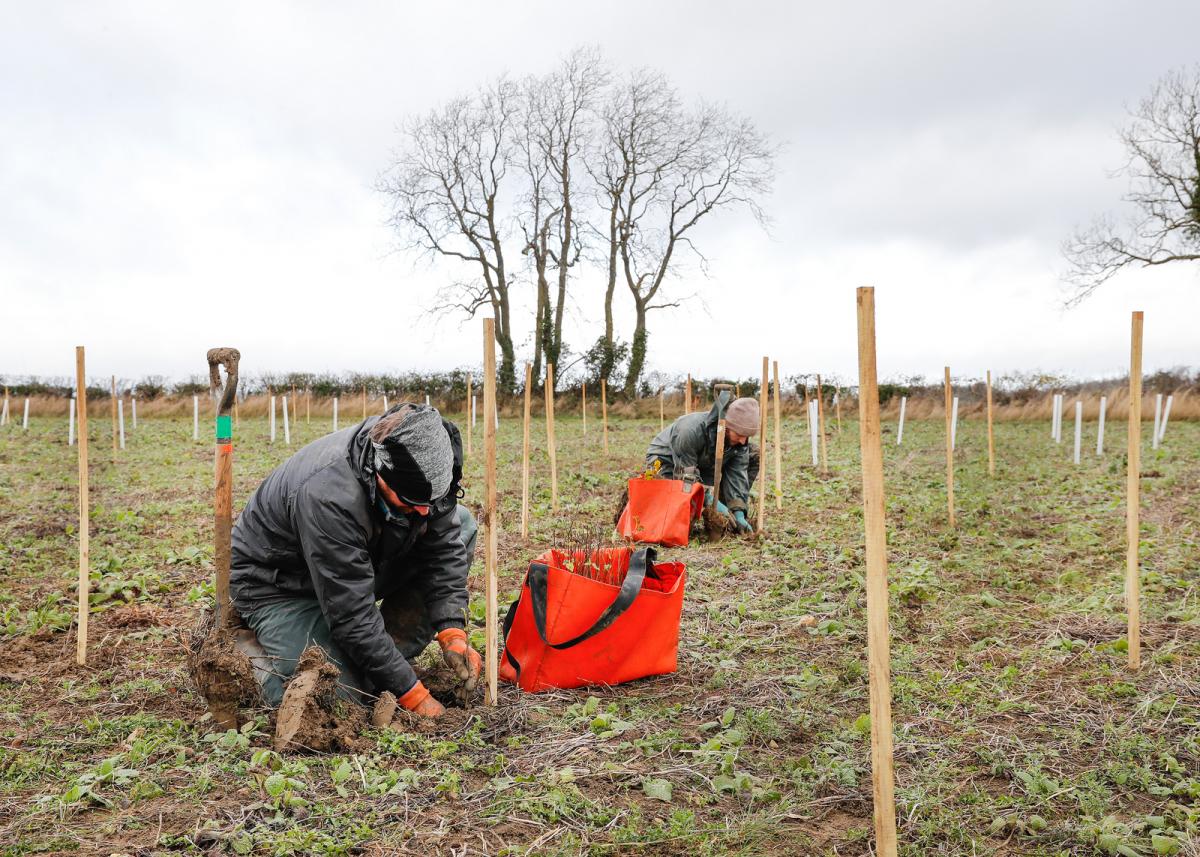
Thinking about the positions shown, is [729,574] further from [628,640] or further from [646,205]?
[646,205]

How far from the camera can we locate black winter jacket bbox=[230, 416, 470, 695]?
286 cm

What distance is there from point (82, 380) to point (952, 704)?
4.06 meters

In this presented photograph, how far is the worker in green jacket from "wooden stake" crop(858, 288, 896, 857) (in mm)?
4522

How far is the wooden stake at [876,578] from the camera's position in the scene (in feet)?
6.02

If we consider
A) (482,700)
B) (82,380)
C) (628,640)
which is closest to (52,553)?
(82,380)

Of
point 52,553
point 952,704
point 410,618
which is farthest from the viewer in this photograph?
point 52,553

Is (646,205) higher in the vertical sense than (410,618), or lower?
higher

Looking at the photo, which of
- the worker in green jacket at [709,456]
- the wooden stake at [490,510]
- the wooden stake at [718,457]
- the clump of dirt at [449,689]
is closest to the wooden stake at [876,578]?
the wooden stake at [490,510]

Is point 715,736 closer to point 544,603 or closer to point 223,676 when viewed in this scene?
point 544,603

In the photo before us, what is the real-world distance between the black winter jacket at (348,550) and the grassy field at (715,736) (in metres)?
0.40

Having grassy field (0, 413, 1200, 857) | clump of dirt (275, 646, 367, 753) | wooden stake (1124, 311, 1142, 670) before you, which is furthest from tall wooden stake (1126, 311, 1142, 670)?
clump of dirt (275, 646, 367, 753)

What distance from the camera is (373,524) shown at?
299 centimetres

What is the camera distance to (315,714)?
2.76 metres

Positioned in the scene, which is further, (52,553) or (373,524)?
(52,553)
